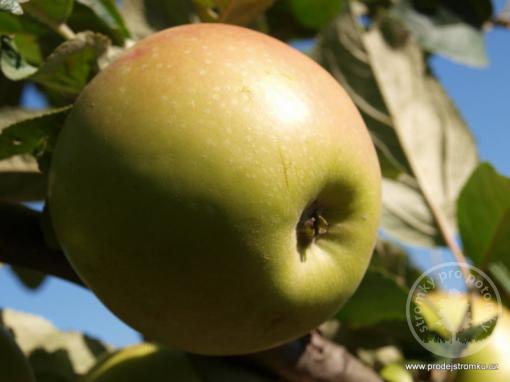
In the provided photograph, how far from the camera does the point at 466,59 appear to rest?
1.48m

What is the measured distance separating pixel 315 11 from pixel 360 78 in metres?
0.14

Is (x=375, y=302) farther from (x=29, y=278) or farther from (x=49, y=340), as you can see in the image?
(x=29, y=278)

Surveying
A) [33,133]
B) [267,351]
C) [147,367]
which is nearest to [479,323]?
[267,351]

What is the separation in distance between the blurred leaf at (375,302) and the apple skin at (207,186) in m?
0.30

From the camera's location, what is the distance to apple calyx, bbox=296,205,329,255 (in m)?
0.74

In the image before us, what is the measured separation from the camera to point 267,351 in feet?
2.99

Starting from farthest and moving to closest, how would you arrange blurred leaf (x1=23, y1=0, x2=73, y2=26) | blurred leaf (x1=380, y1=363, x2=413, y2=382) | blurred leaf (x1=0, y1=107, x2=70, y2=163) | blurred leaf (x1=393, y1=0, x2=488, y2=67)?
blurred leaf (x1=393, y1=0, x2=488, y2=67) < blurred leaf (x1=380, y1=363, x2=413, y2=382) < blurred leaf (x1=23, y1=0, x2=73, y2=26) < blurred leaf (x1=0, y1=107, x2=70, y2=163)

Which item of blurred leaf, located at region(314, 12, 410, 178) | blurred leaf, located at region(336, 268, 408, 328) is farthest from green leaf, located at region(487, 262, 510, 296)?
blurred leaf, located at region(314, 12, 410, 178)

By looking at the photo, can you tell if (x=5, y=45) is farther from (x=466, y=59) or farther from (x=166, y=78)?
(x=466, y=59)

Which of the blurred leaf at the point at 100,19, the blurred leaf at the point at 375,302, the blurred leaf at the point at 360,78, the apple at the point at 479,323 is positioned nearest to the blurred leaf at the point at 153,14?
the blurred leaf at the point at 100,19

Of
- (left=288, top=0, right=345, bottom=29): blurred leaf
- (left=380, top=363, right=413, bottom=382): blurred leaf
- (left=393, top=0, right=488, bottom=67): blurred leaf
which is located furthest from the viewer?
(left=393, top=0, right=488, bottom=67): blurred leaf

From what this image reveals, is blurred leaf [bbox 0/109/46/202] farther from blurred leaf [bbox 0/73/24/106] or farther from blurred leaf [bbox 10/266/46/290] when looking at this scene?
blurred leaf [bbox 10/266/46/290]

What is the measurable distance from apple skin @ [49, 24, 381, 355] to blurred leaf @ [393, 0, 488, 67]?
2.61ft

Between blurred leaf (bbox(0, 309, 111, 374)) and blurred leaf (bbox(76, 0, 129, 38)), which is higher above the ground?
blurred leaf (bbox(76, 0, 129, 38))
